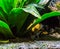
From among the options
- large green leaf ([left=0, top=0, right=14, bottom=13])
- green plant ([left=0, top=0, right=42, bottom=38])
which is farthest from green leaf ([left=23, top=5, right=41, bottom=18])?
large green leaf ([left=0, top=0, right=14, bottom=13])

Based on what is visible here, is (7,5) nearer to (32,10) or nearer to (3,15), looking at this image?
(3,15)

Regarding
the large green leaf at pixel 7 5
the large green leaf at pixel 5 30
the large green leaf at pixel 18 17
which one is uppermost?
the large green leaf at pixel 7 5

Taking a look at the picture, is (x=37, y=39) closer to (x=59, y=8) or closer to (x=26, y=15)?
(x=26, y=15)

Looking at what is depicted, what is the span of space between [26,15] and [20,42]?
233mm

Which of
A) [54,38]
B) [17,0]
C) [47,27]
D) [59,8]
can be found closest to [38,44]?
[54,38]

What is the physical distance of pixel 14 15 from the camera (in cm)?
184

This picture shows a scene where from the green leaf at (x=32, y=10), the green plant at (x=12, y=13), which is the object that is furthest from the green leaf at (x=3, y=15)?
the green leaf at (x=32, y=10)

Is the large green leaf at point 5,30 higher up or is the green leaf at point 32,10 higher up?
the green leaf at point 32,10

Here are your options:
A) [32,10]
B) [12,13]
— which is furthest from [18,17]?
[32,10]

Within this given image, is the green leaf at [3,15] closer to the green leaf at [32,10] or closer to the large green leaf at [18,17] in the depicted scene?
the large green leaf at [18,17]

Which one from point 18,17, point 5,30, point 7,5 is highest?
point 7,5

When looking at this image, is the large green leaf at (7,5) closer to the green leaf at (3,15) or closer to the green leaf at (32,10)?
the green leaf at (3,15)

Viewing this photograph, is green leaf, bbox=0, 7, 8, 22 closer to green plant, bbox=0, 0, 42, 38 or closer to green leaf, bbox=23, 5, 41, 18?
green plant, bbox=0, 0, 42, 38

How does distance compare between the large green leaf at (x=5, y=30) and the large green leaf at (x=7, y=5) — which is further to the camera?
the large green leaf at (x=7, y=5)
